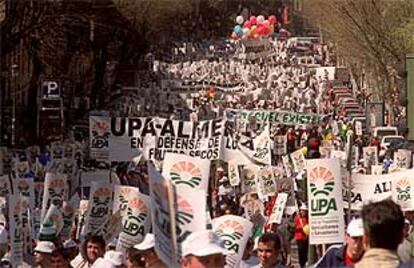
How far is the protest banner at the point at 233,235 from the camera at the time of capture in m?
9.83

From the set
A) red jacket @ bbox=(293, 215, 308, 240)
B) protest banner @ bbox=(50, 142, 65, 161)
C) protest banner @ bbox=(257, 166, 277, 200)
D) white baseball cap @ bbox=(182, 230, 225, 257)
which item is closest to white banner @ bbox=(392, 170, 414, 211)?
red jacket @ bbox=(293, 215, 308, 240)

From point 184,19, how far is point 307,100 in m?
12.5

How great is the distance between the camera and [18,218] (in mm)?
12477

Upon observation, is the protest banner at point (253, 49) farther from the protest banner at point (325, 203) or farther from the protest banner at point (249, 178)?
the protest banner at point (325, 203)

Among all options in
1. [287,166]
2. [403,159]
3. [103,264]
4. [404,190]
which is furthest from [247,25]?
[103,264]

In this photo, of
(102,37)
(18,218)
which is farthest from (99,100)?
(18,218)

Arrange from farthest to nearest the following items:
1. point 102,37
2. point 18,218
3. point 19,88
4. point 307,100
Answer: point 307,100 → point 102,37 → point 19,88 → point 18,218

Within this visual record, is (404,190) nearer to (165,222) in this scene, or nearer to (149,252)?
(149,252)

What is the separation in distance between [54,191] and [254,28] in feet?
112

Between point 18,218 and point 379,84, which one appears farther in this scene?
point 379,84

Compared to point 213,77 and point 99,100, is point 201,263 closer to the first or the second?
point 99,100

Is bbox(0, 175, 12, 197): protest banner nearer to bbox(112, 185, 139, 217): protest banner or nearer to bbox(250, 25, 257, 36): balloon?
bbox(112, 185, 139, 217): protest banner

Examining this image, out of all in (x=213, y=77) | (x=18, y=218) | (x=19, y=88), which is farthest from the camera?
(x=213, y=77)

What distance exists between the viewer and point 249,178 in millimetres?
18312
